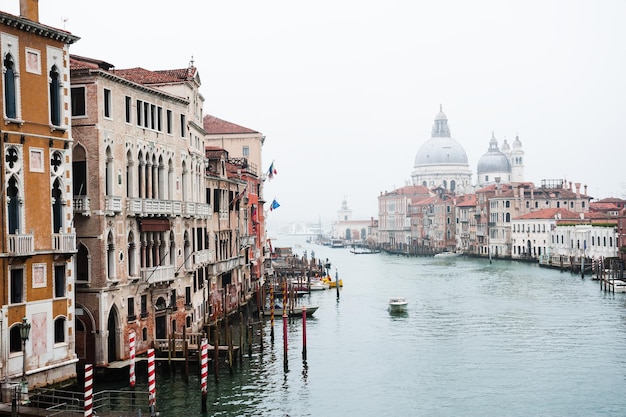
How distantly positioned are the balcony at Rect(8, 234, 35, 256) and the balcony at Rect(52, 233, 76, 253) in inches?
29.0

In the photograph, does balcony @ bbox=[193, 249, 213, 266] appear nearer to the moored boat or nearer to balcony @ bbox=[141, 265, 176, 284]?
balcony @ bbox=[141, 265, 176, 284]

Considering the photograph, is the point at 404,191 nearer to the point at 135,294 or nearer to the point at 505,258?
the point at 505,258

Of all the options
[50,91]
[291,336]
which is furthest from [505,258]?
[50,91]

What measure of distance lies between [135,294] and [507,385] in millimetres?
9205

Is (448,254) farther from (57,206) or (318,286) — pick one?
(57,206)

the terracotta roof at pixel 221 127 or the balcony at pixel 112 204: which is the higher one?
the terracotta roof at pixel 221 127

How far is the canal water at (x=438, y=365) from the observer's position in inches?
762

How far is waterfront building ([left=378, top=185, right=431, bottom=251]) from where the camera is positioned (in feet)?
403

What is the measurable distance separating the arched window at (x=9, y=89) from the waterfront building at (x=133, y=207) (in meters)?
2.84

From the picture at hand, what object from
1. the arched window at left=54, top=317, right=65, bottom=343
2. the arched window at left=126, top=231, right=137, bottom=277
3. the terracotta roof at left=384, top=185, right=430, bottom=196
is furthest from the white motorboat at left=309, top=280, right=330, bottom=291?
the terracotta roof at left=384, top=185, right=430, bottom=196

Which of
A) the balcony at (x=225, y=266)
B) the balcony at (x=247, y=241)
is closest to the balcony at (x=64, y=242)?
the balcony at (x=225, y=266)

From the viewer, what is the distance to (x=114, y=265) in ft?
65.5

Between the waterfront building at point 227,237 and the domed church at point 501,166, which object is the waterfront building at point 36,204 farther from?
the domed church at point 501,166

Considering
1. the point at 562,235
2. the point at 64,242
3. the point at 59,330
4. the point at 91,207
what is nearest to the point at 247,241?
the point at 91,207
